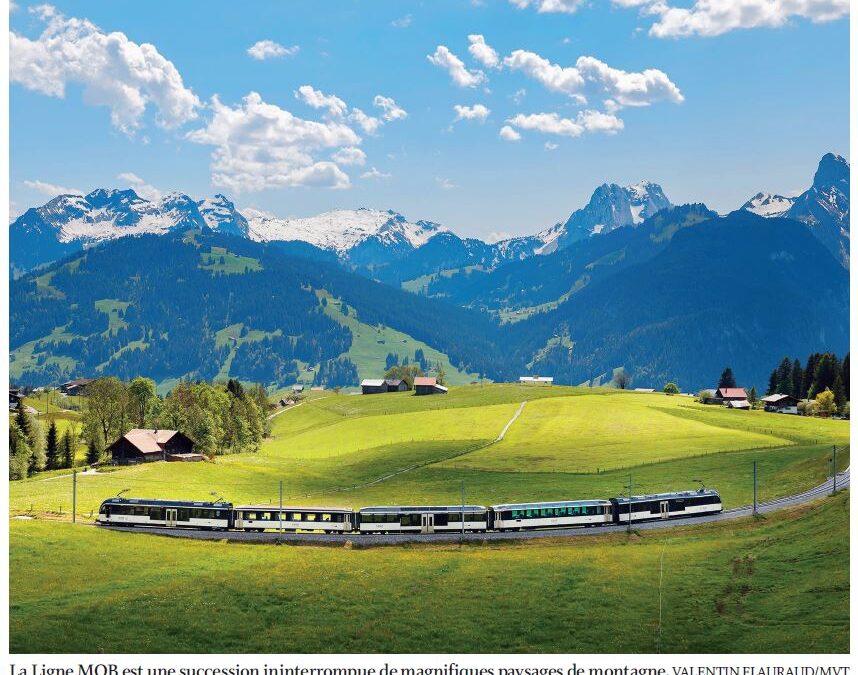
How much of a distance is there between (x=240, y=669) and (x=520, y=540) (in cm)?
4380

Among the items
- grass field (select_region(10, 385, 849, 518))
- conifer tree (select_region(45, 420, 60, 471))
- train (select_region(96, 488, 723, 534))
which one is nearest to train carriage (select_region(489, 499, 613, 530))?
train (select_region(96, 488, 723, 534))

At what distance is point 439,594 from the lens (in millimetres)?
77625

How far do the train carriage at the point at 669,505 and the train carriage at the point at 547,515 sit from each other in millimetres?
3150

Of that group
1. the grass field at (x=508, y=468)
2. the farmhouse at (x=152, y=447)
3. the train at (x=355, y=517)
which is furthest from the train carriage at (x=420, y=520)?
the farmhouse at (x=152, y=447)

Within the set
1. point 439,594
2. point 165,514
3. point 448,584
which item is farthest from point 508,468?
point 439,594

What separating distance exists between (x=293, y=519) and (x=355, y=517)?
24.0 ft

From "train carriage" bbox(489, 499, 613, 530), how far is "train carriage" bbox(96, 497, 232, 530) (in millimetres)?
32072

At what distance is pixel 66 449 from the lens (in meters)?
160

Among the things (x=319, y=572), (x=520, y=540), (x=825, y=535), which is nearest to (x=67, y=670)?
(x=319, y=572)

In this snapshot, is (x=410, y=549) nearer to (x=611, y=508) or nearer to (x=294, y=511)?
(x=294, y=511)

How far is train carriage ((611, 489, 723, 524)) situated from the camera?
106125 millimetres

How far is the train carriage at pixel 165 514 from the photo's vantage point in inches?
4033

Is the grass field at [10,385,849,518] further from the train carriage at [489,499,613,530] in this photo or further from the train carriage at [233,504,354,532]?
the train carriage at [233,504,354,532]

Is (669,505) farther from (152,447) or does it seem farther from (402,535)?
(152,447)
